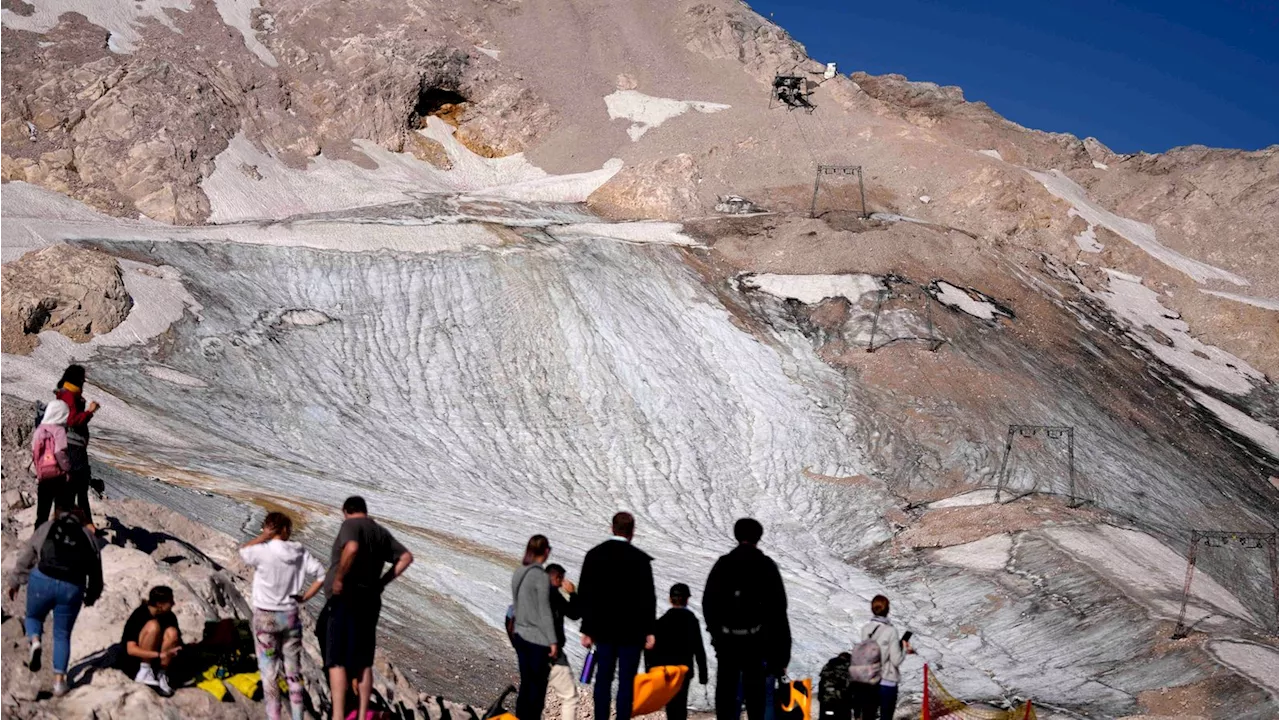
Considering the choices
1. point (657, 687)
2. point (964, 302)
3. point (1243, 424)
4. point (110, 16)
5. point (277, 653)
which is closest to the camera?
point (277, 653)

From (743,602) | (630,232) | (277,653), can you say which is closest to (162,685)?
(277,653)

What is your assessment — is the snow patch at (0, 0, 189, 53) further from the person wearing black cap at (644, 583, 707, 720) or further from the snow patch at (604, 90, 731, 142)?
the person wearing black cap at (644, 583, 707, 720)

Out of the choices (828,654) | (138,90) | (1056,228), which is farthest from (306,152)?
(828,654)

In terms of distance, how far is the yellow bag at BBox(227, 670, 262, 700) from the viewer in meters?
8.73

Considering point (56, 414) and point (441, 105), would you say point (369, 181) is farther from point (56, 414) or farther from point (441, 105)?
point (56, 414)

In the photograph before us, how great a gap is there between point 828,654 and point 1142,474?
13.9 m

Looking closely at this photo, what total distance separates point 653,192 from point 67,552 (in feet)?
116

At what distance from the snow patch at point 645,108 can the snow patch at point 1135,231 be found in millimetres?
12290

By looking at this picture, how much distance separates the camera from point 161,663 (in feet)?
26.6

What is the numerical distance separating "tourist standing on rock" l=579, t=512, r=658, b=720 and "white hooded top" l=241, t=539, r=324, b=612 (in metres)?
1.78

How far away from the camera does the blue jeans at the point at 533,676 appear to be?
8.47m

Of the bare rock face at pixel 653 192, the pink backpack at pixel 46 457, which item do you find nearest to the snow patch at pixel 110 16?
the bare rock face at pixel 653 192

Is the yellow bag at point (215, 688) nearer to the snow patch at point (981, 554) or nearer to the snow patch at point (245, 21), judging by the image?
the snow patch at point (981, 554)

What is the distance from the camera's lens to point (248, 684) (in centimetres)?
880
